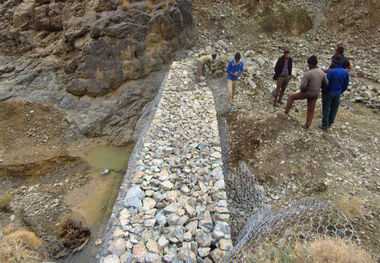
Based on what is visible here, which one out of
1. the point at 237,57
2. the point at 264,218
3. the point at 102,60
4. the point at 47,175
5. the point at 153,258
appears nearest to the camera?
the point at 153,258

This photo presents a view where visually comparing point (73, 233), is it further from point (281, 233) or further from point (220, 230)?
point (281, 233)

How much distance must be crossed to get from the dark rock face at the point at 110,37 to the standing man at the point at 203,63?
8.21ft

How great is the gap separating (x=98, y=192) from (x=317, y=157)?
625cm

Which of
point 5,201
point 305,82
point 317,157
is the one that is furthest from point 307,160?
point 5,201

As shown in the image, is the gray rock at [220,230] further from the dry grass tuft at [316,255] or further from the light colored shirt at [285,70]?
the light colored shirt at [285,70]

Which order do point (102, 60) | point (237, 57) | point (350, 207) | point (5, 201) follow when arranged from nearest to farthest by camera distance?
1. point (350, 207)
2. point (237, 57)
3. point (5, 201)
4. point (102, 60)

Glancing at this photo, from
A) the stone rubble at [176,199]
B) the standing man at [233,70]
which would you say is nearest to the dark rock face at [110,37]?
the standing man at [233,70]

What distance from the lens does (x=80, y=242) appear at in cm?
504

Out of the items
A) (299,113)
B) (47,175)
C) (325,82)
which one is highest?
(325,82)

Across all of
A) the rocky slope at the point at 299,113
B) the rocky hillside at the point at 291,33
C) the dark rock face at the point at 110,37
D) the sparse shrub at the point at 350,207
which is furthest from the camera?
the dark rock face at the point at 110,37

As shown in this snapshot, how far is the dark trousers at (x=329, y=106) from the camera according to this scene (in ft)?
17.3

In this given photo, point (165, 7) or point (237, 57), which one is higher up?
point (165, 7)

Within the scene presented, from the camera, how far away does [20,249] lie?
2.98 m

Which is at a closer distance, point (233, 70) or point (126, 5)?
point (233, 70)
